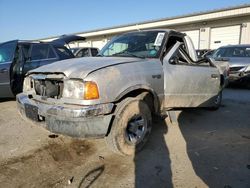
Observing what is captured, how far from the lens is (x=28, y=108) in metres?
3.11

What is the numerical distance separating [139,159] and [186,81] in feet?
5.34

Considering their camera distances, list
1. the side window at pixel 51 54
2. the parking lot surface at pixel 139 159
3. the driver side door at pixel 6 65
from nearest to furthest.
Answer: the parking lot surface at pixel 139 159 → the driver side door at pixel 6 65 → the side window at pixel 51 54

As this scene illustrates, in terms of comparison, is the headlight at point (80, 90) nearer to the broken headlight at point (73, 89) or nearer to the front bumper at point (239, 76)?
the broken headlight at point (73, 89)

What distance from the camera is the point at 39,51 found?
644 centimetres

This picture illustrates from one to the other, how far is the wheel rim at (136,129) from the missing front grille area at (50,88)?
3.38ft

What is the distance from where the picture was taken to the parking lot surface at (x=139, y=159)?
8.52 ft

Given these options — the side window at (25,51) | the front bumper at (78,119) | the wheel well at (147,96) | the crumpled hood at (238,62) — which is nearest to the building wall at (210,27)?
the crumpled hood at (238,62)

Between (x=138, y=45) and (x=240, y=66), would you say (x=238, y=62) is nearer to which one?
(x=240, y=66)

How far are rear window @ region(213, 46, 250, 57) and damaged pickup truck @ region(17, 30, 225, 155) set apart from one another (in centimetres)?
570

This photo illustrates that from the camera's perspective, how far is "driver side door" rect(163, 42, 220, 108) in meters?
3.65

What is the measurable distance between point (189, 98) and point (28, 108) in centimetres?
A: 269

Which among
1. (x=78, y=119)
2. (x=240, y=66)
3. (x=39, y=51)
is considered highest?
(x=39, y=51)

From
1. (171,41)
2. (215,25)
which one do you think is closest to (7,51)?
(171,41)

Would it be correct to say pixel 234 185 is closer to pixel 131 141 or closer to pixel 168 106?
pixel 131 141
